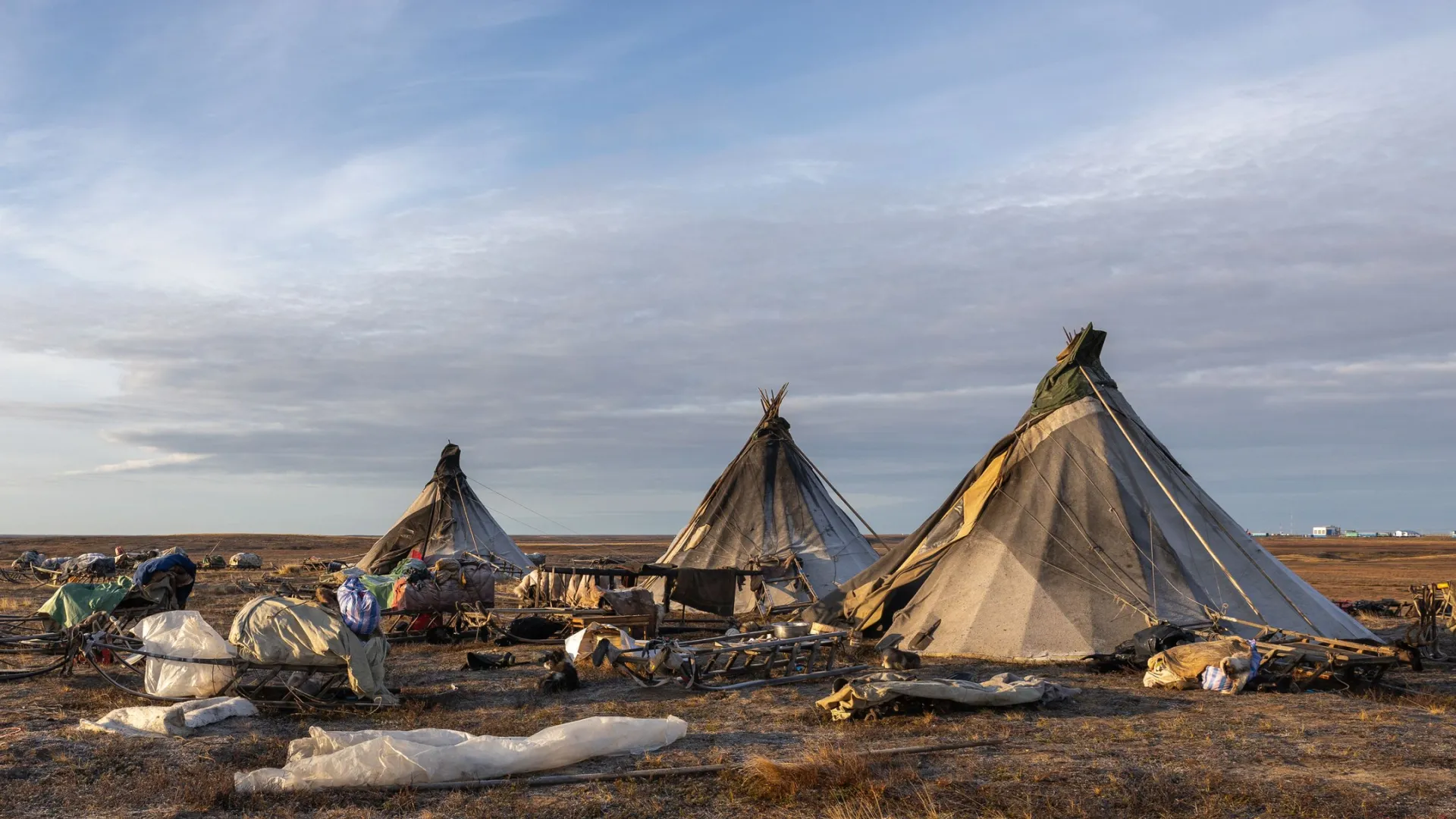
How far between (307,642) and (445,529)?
22.0 meters

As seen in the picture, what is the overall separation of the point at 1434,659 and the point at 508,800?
12593mm

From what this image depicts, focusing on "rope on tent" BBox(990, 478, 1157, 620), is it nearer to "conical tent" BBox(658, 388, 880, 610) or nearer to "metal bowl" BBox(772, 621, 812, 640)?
"metal bowl" BBox(772, 621, 812, 640)

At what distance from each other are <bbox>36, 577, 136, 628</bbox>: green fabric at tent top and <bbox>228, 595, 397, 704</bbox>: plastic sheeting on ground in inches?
148

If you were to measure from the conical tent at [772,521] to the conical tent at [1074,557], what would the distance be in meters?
6.02

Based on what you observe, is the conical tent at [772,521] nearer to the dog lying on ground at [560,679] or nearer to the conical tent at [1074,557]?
the conical tent at [1074,557]

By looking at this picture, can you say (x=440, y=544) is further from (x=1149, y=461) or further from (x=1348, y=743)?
(x=1348, y=743)

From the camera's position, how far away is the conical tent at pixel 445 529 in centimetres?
3127

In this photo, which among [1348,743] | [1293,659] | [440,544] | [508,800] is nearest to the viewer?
[508,800]

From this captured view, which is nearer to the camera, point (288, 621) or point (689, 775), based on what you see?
point (689, 775)

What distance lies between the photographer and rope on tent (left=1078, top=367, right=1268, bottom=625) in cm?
1385

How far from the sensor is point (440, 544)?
31234 mm

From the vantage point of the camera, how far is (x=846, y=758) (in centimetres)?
775

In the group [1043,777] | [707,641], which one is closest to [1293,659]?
[1043,777]

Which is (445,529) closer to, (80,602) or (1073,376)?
(80,602)
